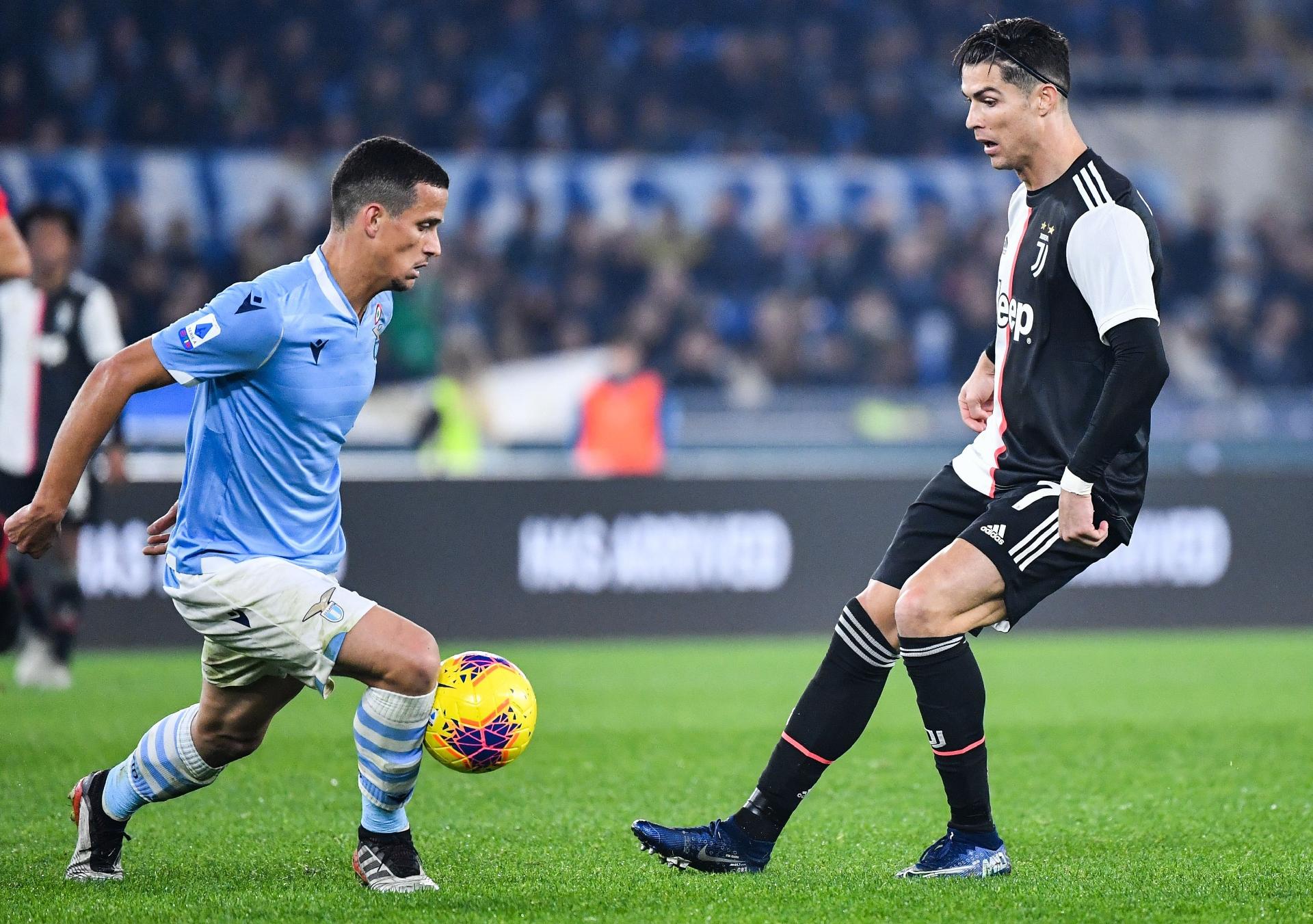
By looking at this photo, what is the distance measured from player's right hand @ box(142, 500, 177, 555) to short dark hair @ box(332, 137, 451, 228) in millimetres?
888

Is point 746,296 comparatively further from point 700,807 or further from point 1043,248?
point 1043,248

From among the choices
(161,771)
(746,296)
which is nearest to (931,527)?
(161,771)

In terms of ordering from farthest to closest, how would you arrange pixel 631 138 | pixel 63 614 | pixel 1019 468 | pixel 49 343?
pixel 631 138
pixel 63 614
pixel 49 343
pixel 1019 468

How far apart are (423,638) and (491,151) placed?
46.3 feet

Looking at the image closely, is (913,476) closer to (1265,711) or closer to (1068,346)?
(1265,711)

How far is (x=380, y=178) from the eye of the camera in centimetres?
406

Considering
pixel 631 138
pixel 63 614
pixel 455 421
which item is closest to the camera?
pixel 63 614

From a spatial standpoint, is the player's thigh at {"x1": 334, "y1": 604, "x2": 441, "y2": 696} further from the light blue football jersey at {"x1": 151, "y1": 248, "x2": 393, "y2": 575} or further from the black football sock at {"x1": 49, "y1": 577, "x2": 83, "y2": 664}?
the black football sock at {"x1": 49, "y1": 577, "x2": 83, "y2": 664}

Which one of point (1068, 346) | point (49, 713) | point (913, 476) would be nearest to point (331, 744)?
point (49, 713)

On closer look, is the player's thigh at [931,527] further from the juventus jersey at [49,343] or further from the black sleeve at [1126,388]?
the juventus jersey at [49,343]

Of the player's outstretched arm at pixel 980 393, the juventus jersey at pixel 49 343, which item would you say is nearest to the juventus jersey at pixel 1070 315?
the player's outstretched arm at pixel 980 393

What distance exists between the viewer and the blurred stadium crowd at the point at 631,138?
51.9 ft

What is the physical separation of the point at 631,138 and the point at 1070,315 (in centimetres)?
1426

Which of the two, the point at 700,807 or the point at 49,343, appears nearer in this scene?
the point at 700,807
